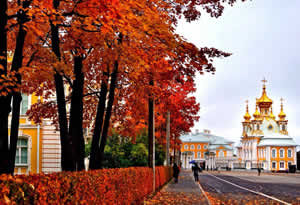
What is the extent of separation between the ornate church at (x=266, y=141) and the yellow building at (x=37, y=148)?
11463 centimetres

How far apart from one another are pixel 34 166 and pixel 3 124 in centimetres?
2364

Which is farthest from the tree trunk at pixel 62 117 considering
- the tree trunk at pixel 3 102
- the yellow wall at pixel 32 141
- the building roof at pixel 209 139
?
the building roof at pixel 209 139

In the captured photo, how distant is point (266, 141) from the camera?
152000mm

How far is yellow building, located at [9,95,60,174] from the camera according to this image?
105 ft

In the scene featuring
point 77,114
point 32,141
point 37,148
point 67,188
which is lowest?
point 67,188

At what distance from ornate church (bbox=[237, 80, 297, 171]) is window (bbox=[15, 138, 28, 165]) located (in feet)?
376

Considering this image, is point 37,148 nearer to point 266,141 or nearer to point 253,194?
point 253,194

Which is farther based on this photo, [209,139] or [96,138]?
[209,139]

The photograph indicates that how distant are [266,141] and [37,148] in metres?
128

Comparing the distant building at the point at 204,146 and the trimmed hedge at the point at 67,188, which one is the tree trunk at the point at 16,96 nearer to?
the trimmed hedge at the point at 67,188

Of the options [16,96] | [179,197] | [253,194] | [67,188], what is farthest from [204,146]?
[67,188]

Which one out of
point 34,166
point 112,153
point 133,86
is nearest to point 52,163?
point 34,166

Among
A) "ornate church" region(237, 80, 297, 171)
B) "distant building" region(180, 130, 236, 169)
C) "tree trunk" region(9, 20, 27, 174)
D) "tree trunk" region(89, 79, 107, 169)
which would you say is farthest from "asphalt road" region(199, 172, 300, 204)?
"distant building" region(180, 130, 236, 169)

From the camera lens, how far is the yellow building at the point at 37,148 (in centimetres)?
3209
